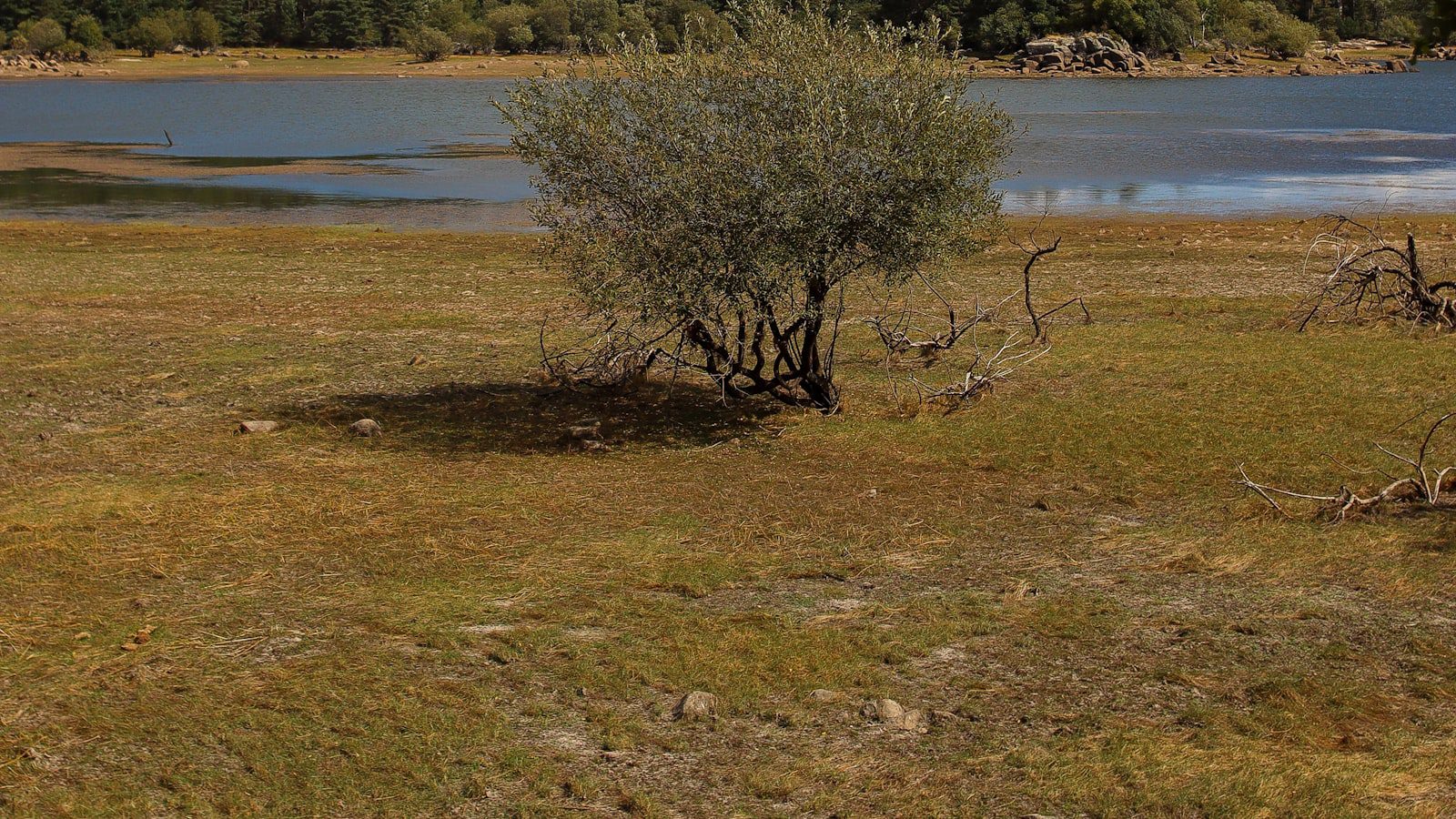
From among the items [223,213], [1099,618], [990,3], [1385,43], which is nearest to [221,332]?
[1099,618]

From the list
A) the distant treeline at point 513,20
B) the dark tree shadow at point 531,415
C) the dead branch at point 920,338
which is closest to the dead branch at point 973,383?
the dead branch at point 920,338

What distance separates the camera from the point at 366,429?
13609 millimetres

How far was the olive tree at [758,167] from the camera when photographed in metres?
12.8

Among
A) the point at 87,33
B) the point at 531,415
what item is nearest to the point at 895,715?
the point at 531,415

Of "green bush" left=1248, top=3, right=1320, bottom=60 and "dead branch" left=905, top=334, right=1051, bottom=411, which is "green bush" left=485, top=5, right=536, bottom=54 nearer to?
"green bush" left=1248, top=3, right=1320, bottom=60

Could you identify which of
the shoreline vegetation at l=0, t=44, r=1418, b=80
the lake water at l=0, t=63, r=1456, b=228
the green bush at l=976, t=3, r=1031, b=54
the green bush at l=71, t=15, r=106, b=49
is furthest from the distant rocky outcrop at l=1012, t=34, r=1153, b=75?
the green bush at l=71, t=15, r=106, b=49

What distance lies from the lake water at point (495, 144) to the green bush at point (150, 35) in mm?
36111

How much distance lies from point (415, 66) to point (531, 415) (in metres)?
126

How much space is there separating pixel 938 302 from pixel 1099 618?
485 inches

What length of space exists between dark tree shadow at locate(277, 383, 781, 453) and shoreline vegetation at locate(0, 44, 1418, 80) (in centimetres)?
10254

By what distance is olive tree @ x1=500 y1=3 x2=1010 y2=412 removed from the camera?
42.0 ft

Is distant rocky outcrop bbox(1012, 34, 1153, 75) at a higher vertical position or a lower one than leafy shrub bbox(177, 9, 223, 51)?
lower

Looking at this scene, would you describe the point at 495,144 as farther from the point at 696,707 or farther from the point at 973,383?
the point at 696,707

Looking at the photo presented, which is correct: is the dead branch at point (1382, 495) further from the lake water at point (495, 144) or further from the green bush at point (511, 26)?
the green bush at point (511, 26)
